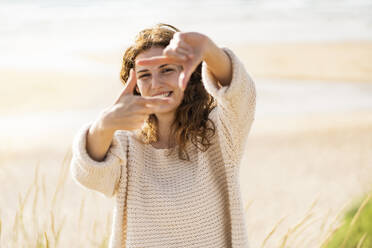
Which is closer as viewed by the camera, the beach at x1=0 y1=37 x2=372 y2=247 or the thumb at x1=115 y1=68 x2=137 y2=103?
the thumb at x1=115 y1=68 x2=137 y2=103

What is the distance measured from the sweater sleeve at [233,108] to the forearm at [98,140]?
338 mm

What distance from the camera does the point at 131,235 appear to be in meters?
1.65

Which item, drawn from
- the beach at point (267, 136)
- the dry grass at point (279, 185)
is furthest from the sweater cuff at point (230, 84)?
the dry grass at point (279, 185)

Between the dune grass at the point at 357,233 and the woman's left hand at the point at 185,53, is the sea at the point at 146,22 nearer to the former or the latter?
the dune grass at the point at 357,233

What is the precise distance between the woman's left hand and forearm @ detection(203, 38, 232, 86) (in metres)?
0.02

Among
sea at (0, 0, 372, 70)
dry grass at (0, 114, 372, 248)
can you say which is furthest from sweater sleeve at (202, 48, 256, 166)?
sea at (0, 0, 372, 70)

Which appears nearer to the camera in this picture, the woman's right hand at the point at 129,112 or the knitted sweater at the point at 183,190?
the woman's right hand at the point at 129,112

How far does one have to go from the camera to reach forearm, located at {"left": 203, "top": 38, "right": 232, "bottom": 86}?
146 cm

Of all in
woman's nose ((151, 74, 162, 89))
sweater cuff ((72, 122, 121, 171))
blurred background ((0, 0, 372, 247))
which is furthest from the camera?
blurred background ((0, 0, 372, 247))

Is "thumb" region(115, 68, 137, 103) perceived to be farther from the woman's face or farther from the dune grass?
the dune grass

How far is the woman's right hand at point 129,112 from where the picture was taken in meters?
1.41

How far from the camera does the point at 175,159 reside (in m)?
1.73

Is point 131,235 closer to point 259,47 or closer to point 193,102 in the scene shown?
point 193,102

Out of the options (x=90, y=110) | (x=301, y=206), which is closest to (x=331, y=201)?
(x=301, y=206)
